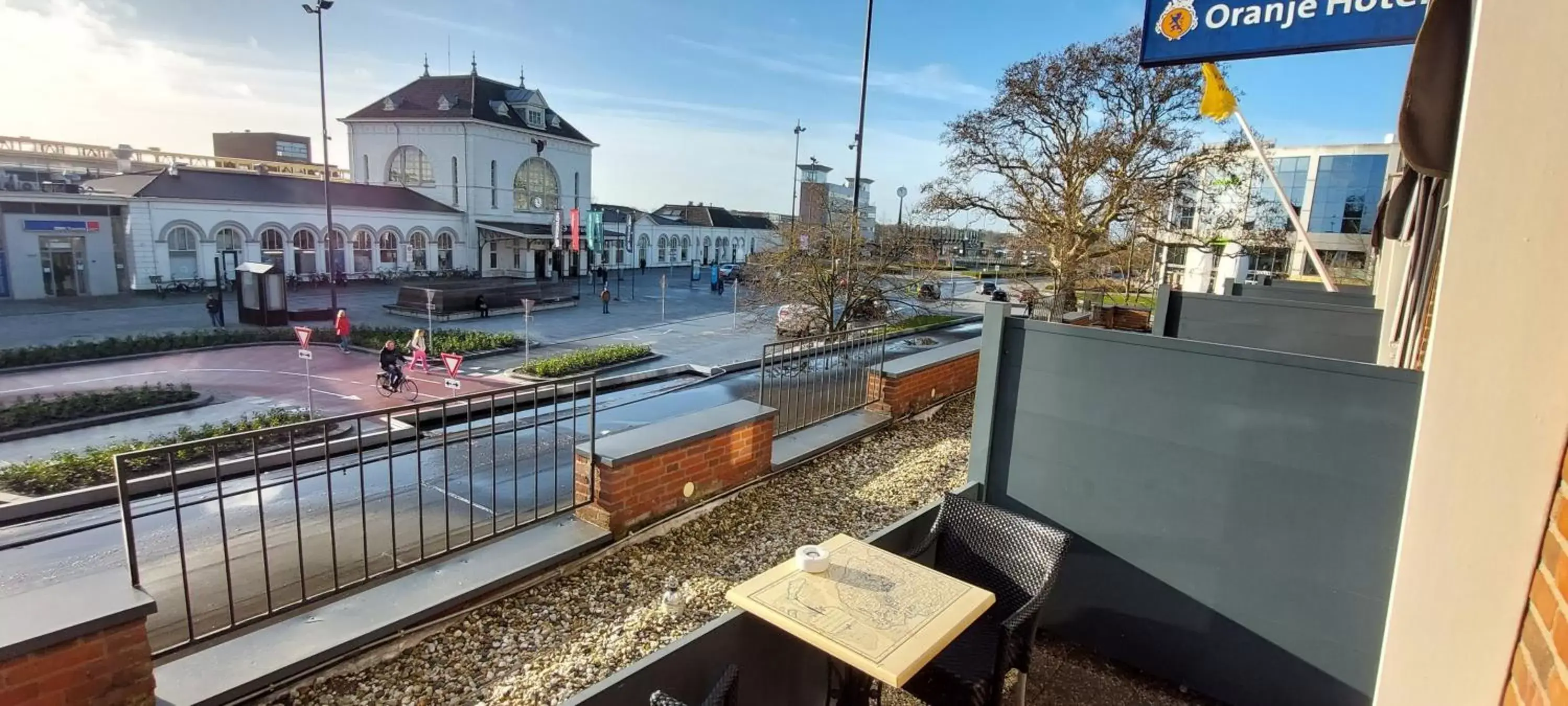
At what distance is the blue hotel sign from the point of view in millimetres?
3096

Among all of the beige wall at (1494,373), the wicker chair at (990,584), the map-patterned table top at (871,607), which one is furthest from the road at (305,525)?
the beige wall at (1494,373)

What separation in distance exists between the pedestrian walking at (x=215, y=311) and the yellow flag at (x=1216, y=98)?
24302mm

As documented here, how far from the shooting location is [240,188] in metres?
31.5

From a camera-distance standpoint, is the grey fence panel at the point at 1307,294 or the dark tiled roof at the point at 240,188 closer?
the grey fence panel at the point at 1307,294

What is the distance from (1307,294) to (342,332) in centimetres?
1914

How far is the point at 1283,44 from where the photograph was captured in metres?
3.32

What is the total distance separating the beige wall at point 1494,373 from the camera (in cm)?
141

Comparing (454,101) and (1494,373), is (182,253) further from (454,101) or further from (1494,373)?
(1494,373)

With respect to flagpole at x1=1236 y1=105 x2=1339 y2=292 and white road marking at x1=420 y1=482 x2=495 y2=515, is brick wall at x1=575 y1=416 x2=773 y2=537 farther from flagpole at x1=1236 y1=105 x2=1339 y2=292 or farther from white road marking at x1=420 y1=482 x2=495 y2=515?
flagpole at x1=1236 y1=105 x2=1339 y2=292

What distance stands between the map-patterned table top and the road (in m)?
1.92

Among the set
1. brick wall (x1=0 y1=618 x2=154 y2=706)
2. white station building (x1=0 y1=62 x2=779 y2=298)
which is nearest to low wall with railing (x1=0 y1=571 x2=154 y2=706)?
brick wall (x1=0 y1=618 x2=154 y2=706)

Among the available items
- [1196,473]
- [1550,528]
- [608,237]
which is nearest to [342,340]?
[1196,473]

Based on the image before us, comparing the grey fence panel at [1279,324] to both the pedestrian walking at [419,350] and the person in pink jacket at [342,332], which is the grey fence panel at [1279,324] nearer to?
the pedestrian walking at [419,350]

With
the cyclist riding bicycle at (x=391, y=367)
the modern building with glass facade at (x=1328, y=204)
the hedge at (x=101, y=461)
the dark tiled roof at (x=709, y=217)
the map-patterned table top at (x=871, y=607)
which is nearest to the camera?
the map-patterned table top at (x=871, y=607)
